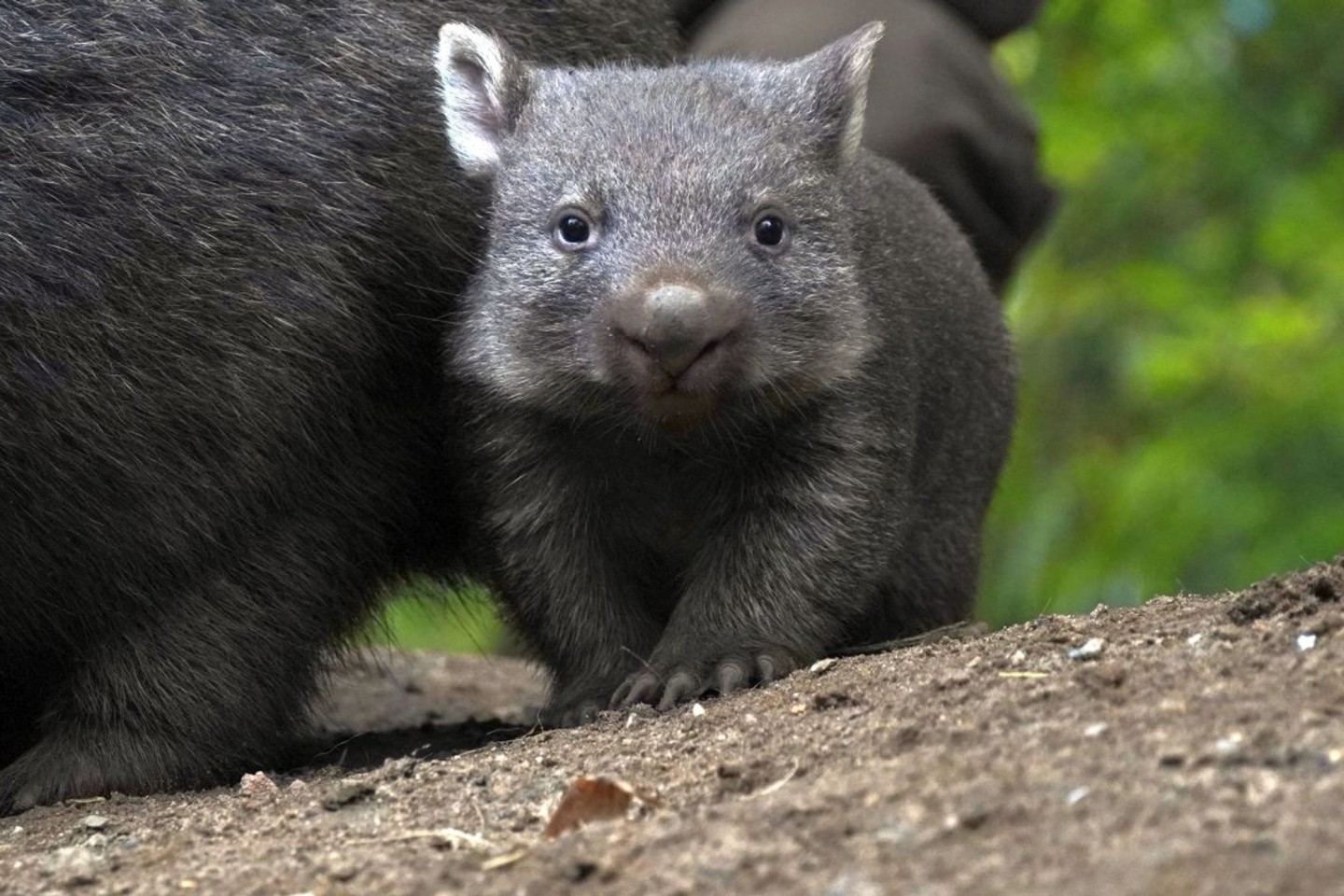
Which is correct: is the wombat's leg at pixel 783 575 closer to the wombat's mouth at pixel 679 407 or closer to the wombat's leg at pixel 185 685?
the wombat's mouth at pixel 679 407

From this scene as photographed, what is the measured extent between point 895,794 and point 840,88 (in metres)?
2.39

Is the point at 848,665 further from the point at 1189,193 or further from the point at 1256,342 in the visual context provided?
the point at 1189,193

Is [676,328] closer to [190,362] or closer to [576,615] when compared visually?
[576,615]

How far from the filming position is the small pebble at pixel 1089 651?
3.94 m

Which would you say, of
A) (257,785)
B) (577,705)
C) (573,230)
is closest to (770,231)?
(573,230)

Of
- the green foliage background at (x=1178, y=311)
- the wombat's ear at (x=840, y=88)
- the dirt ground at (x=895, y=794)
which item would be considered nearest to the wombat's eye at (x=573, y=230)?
the wombat's ear at (x=840, y=88)

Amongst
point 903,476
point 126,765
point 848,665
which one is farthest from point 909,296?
point 126,765

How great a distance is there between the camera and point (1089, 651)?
3988 millimetres

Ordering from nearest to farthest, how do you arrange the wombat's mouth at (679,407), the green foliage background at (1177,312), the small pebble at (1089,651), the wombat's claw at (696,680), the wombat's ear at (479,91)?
the small pebble at (1089,651) → the wombat's mouth at (679,407) → the wombat's claw at (696,680) → the wombat's ear at (479,91) → the green foliage background at (1177,312)

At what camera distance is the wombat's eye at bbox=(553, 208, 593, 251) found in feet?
15.5

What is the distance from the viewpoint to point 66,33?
4789 mm

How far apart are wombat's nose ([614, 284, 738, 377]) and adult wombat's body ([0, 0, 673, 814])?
96cm

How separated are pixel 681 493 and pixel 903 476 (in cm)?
56

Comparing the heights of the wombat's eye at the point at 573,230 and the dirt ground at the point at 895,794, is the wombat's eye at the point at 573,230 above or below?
above
